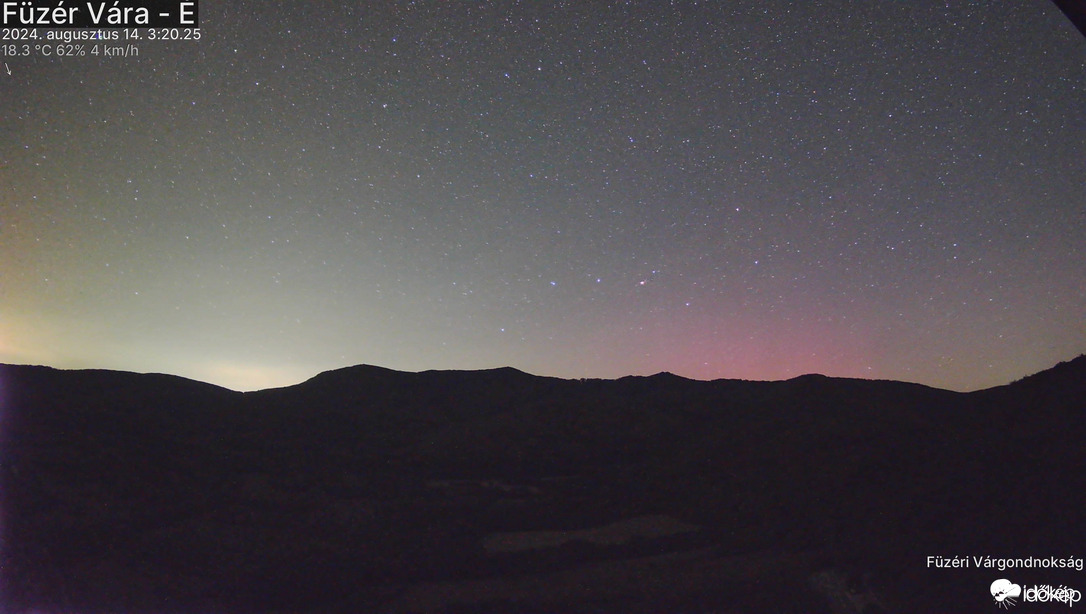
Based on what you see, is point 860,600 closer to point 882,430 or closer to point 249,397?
point 882,430

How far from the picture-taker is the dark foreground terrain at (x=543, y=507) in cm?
723

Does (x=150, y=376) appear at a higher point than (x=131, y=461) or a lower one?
higher

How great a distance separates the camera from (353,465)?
14.6 meters

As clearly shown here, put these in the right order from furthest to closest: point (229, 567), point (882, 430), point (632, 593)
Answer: point (882, 430)
point (229, 567)
point (632, 593)

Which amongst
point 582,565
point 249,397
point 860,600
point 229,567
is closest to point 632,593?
point 582,565

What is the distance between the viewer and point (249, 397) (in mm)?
23391

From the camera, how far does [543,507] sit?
1155cm

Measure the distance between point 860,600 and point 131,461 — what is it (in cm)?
1645

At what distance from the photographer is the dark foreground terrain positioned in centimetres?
723

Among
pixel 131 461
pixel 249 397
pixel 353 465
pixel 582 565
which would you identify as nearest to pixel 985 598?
pixel 582 565

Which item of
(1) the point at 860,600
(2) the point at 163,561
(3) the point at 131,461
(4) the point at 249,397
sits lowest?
(1) the point at 860,600

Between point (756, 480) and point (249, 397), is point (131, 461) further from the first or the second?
point (756, 480)

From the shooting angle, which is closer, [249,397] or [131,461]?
[131,461]

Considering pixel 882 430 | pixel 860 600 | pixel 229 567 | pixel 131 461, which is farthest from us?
pixel 882 430
